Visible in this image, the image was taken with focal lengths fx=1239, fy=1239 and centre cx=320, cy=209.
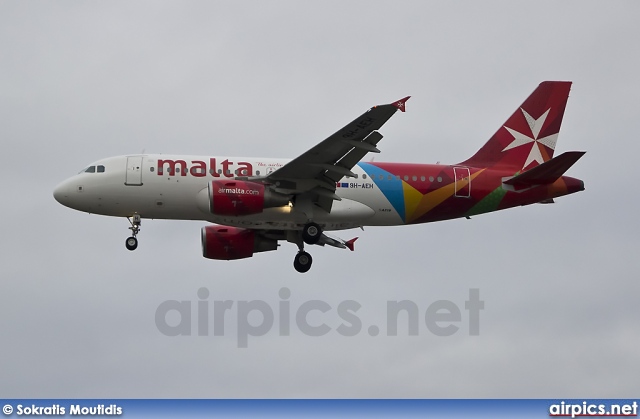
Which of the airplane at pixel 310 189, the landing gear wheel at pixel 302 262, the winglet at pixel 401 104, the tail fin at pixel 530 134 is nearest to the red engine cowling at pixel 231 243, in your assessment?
the airplane at pixel 310 189

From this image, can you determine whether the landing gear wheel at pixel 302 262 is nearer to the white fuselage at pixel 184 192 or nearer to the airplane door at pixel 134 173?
the white fuselage at pixel 184 192

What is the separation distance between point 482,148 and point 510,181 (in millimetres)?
2723

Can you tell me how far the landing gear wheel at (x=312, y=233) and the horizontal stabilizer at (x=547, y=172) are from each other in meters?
8.81

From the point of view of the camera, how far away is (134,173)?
2085 inches

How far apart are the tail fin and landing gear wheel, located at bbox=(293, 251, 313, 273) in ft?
27.3

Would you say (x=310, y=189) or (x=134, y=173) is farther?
(x=134, y=173)

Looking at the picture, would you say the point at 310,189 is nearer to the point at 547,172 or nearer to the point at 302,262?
the point at 302,262

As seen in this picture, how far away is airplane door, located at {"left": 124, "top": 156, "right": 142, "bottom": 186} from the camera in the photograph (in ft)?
173

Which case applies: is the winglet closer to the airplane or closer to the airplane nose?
the airplane

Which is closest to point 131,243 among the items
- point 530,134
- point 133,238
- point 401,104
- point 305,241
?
point 133,238

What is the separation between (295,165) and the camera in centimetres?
5128

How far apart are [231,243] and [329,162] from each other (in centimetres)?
838

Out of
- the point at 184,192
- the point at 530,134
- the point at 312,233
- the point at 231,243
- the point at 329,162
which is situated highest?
the point at 530,134

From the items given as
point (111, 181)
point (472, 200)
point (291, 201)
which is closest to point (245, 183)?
point (291, 201)
